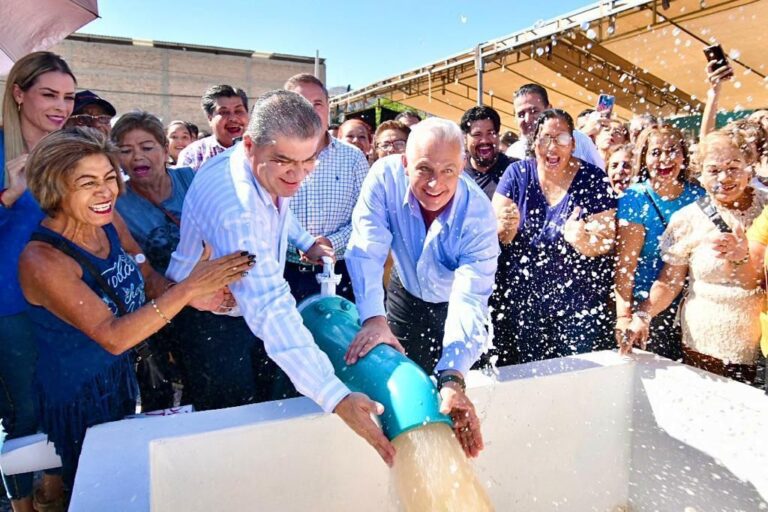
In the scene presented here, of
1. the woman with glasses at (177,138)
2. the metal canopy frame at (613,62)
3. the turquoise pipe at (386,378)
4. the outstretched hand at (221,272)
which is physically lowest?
the turquoise pipe at (386,378)

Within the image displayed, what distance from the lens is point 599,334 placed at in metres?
3.05

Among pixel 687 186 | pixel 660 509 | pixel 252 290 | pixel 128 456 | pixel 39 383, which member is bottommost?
pixel 660 509

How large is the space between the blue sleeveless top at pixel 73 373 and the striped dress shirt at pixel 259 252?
0.46 metres

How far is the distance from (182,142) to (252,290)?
Answer: 4768 mm

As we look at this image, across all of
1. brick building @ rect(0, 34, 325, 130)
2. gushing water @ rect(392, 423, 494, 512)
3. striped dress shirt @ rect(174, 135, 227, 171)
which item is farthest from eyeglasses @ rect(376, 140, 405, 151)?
brick building @ rect(0, 34, 325, 130)

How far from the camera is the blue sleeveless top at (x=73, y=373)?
6.63 ft

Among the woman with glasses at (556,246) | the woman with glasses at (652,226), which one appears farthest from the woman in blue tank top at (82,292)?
the woman with glasses at (652,226)

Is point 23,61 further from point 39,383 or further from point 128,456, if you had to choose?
point 128,456

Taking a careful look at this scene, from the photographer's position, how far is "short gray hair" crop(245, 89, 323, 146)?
6.22ft

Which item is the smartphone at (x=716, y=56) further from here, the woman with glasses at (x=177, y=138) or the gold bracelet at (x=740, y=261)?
the woman with glasses at (x=177, y=138)

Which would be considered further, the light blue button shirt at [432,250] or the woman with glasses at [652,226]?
the woman with glasses at [652,226]

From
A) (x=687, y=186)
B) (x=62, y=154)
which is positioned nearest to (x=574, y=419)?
(x=687, y=186)

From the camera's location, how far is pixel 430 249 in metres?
2.61

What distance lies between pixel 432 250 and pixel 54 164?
1.59m
